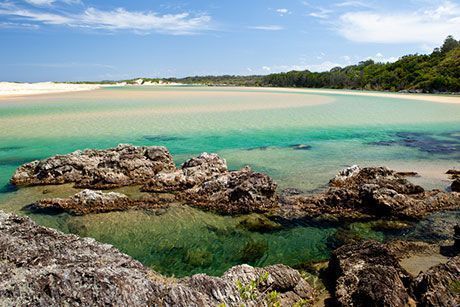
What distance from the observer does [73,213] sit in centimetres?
1122

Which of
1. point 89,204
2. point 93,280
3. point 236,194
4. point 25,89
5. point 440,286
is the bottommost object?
point 89,204

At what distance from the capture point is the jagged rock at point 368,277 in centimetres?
596

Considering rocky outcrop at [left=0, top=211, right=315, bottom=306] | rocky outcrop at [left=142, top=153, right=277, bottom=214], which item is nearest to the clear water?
rocky outcrop at [left=142, top=153, right=277, bottom=214]

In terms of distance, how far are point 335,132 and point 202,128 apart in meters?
10.5

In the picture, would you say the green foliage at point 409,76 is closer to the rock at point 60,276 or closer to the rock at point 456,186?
the rock at point 456,186

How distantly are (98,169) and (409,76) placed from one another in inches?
3502

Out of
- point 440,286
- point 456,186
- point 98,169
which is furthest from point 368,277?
point 98,169

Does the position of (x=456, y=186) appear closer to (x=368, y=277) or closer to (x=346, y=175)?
(x=346, y=175)

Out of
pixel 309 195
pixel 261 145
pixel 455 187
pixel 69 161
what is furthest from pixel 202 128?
pixel 455 187

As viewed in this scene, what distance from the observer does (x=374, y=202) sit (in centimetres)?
1122

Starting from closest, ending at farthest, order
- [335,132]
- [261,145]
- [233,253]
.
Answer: [233,253] < [261,145] < [335,132]

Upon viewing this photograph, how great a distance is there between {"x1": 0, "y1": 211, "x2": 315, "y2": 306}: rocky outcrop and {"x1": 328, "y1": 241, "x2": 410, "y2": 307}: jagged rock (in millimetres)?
716

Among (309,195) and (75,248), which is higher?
(75,248)

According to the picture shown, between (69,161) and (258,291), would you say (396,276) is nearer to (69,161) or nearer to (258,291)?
(258,291)
